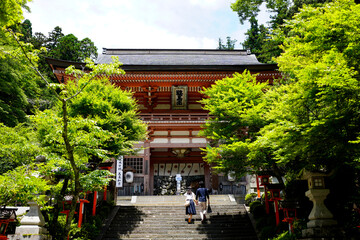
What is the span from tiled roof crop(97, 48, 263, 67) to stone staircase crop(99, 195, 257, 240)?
1377cm

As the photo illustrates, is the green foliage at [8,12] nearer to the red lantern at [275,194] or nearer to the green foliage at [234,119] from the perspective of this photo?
the green foliage at [234,119]

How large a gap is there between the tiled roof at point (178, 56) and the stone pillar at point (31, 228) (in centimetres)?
1736

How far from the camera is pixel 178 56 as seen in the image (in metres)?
26.7

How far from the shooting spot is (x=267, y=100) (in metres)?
11.0

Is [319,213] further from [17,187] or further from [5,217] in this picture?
[5,217]

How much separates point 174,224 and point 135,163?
7.80 meters

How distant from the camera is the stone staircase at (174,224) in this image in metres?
10.4

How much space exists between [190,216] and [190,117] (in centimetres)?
776

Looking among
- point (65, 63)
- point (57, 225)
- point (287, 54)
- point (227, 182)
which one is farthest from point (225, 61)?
point (57, 225)

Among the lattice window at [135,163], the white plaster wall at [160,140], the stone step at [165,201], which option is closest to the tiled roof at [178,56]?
the white plaster wall at [160,140]

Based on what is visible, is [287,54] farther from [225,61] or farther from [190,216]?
[225,61]

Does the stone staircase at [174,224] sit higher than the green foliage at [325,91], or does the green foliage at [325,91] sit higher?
the green foliage at [325,91]

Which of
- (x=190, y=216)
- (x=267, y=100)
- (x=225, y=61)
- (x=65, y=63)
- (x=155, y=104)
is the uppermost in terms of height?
(x=225, y=61)

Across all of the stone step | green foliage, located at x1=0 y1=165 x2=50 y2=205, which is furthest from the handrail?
green foliage, located at x1=0 y1=165 x2=50 y2=205
